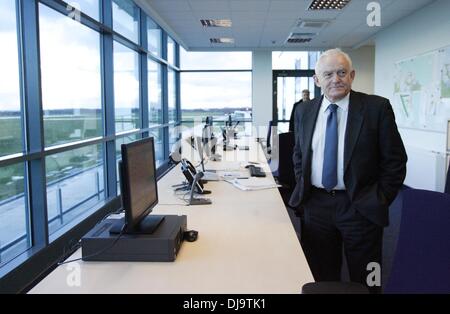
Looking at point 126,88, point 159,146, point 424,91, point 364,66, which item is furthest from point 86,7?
point 364,66

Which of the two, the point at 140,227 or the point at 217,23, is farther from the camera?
the point at 217,23

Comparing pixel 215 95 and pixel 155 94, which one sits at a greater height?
pixel 215 95

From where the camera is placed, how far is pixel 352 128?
6.41 feet

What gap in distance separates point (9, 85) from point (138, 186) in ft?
6.70

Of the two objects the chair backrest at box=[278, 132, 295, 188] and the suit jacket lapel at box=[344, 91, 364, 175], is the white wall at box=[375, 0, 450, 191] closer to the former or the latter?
the chair backrest at box=[278, 132, 295, 188]

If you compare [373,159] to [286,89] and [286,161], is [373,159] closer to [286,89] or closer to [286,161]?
[286,161]

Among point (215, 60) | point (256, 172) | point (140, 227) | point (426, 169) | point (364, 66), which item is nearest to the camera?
point (140, 227)

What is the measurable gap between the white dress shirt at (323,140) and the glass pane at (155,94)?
565 cm

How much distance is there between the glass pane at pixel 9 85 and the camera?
297 cm

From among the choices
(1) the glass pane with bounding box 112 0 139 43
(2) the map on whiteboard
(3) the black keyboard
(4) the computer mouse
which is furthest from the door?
(4) the computer mouse

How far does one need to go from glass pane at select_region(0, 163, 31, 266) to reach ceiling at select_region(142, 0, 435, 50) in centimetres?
345

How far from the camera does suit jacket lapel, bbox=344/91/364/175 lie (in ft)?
6.38

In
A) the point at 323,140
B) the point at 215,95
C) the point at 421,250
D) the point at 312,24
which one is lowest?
the point at 421,250
